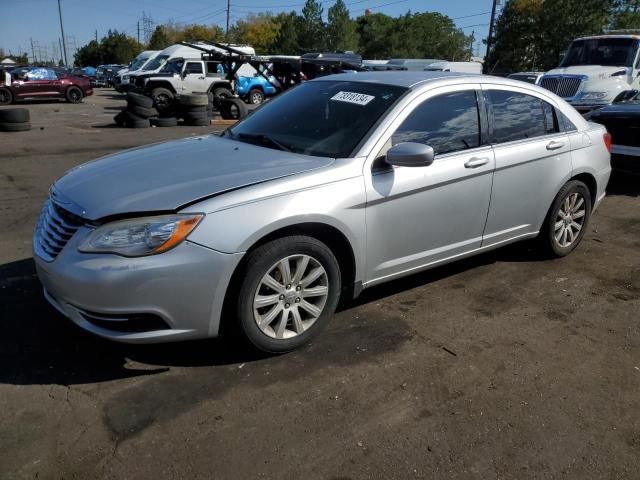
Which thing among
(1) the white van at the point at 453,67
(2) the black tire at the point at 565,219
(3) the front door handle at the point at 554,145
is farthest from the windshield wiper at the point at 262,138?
(1) the white van at the point at 453,67

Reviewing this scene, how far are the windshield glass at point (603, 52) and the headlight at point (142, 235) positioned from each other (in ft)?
45.5

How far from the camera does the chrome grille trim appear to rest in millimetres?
13367

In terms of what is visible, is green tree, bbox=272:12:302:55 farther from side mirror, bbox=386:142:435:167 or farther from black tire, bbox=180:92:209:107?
side mirror, bbox=386:142:435:167

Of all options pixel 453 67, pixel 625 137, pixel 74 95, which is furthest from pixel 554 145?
pixel 74 95

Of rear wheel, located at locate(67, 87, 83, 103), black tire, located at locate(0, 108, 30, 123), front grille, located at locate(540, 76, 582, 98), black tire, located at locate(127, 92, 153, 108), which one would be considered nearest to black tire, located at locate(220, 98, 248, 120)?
black tire, located at locate(127, 92, 153, 108)

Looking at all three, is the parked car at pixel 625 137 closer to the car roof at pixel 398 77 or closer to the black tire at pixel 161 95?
the car roof at pixel 398 77

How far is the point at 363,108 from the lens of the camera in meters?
3.82

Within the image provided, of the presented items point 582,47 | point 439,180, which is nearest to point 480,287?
point 439,180

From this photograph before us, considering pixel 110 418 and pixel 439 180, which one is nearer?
pixel 110 418

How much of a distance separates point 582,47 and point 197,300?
14859 millimetres

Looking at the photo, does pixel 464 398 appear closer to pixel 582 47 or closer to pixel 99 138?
pixel 99 138

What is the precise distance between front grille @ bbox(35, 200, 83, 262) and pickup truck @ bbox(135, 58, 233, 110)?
60.6 ft

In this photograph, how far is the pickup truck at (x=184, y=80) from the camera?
21062 mm

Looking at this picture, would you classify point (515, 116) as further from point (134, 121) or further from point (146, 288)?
point (134, 121)
